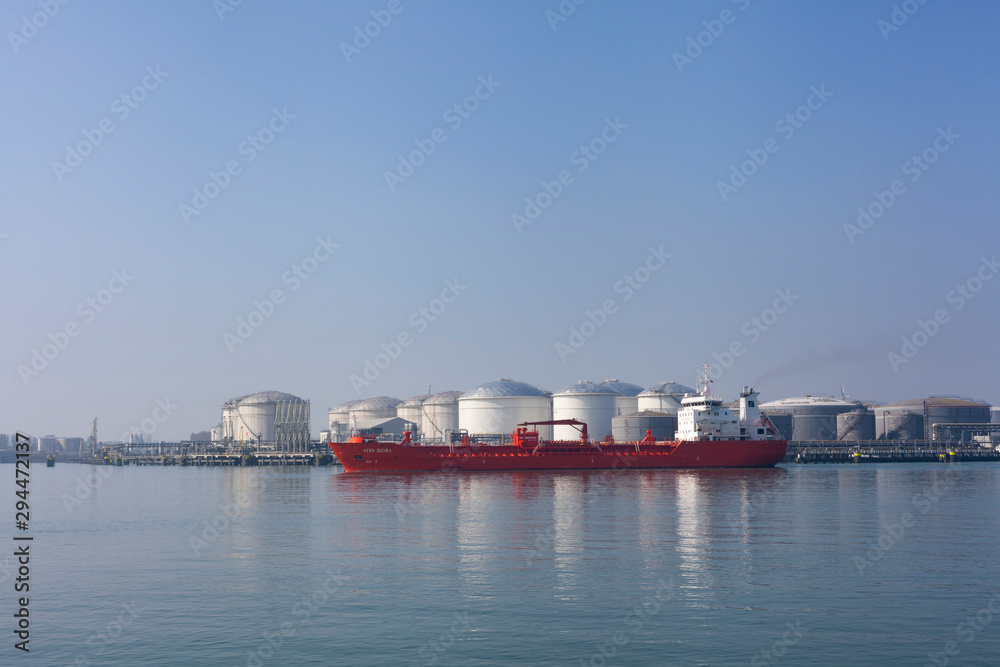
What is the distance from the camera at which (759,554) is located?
99.7ft

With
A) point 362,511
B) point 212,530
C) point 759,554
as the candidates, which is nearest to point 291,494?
point 362,511

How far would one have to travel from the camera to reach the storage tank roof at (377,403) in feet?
624

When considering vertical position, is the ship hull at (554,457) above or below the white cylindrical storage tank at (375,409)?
below

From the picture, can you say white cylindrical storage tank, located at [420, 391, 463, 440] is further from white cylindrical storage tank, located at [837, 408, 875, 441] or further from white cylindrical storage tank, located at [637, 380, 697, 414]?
white cylindrical storage tank, located at [837, 408, 875, 441]

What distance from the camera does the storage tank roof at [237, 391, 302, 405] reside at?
170 meters

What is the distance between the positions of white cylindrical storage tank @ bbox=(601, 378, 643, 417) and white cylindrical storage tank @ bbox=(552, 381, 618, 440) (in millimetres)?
4620

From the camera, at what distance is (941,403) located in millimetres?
141500

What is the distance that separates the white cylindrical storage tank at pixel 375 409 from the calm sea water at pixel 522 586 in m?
140

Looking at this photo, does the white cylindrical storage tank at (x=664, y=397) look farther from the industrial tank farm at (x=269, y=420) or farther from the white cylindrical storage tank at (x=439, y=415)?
the industrial tank farm at (x=269, y=420)

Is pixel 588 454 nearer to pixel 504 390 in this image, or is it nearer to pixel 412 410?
pixel 504 390

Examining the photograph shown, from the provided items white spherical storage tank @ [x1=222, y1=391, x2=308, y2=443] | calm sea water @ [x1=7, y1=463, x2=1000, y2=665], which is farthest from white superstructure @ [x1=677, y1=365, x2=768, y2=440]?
white spherical storage tank @ [x1=222, y1=391, x2=308, y2=443]

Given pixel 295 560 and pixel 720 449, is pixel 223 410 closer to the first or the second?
pixel 720 449

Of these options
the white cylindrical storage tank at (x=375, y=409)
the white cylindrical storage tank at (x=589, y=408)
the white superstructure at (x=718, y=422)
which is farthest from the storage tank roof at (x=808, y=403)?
the white cylindrical storage tank at (x=375, y=409)

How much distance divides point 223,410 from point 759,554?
161050 mm
